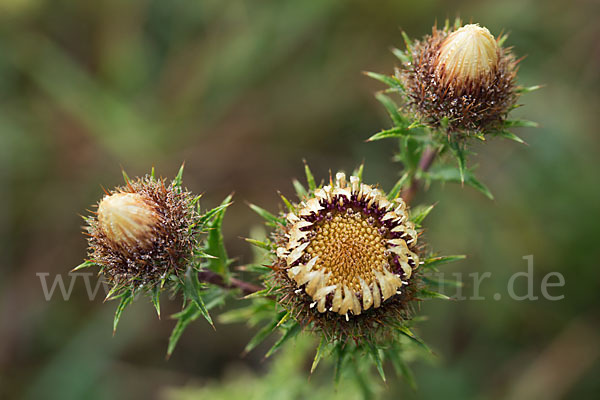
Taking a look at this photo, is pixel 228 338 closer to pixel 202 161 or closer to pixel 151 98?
pixel 202 161

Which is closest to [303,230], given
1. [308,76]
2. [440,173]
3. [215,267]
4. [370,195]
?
[370,195]

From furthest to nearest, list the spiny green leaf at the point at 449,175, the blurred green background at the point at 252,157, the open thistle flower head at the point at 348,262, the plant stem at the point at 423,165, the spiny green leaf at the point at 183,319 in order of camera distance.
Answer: the blurred green background at the point at 252,157
the plant stem at the point at 423,165
the spiny green leaf at the point at 449,175
the spiny green leaf at the point at 183,319
the open thistle flower head at the point at 348,262

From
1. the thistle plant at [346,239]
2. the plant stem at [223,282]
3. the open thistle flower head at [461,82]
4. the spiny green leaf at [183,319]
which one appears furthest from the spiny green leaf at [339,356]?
the open thistle flower head at [461,82]

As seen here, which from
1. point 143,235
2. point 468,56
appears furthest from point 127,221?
point 468,56

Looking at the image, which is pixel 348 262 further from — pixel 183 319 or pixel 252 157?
pixel 252 157

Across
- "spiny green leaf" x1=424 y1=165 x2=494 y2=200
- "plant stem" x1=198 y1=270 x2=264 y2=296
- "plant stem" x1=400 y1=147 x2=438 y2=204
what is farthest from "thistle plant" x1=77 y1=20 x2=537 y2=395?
"plant stem" x1=400 y1=147 x2=438 y2=204

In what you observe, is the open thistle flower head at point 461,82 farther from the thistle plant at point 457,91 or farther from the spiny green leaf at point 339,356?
the spiny green leaf at point 339,356
